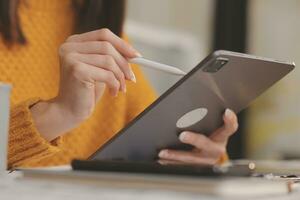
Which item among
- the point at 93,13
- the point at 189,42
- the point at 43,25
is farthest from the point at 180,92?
the point at 189,42

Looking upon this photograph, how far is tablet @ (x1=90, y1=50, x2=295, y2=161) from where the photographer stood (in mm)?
562

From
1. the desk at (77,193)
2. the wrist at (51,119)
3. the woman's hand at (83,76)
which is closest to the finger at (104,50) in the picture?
the woman's hand at (83,76)

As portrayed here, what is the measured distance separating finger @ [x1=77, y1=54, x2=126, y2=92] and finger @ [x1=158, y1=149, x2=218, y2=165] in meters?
0.12

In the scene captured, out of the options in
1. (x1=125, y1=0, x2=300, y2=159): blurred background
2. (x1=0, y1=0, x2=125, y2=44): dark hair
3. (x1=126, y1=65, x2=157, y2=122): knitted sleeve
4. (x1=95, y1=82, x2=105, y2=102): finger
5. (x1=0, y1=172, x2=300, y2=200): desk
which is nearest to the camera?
(x1=0, y1=172, x2=300, y2=200): desk

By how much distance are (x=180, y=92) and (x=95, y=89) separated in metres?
0.15

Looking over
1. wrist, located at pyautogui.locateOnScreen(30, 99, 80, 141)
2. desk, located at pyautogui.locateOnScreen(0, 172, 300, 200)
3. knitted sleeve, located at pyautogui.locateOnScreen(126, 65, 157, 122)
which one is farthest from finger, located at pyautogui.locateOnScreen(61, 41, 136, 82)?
knitted sleeve, located at pyautogui.locateOnScreen(126, 65, 157, 122)

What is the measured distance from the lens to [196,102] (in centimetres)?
63

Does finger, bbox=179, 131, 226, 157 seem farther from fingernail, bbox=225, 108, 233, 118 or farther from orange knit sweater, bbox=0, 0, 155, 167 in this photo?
orange knit sweater, bbox=0, 0, 155, 167

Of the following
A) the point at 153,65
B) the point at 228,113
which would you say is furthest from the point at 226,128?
the point at 153,65

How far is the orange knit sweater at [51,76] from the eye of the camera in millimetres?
925

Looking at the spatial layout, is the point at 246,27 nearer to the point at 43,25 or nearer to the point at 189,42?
the point at 189,42

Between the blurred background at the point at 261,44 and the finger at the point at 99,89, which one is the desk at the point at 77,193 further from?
the blurred background at the point at 261,44

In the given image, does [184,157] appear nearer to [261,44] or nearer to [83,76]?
[83,76]

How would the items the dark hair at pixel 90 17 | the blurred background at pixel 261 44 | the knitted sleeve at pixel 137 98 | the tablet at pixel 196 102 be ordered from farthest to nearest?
the blurred background at pixel 261 44 < the knitted sleeve at pixel 137 98 < the dark hair at pixel 90 17 < the tablet at pixel 196 102
